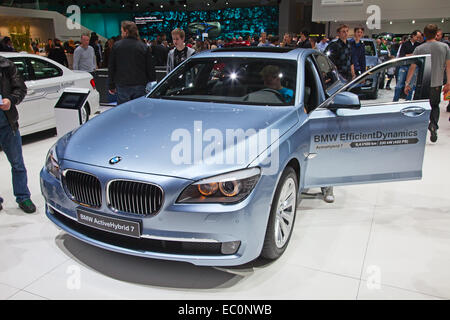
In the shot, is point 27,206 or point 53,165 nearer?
point 53,165

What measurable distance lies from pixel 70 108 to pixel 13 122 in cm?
98

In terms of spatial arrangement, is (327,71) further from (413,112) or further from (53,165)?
(53,165)

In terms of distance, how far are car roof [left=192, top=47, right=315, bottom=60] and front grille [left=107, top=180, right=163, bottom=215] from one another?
182cm

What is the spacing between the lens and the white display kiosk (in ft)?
13.7

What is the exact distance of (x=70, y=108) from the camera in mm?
4180

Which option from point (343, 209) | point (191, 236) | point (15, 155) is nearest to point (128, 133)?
point (191, 236)

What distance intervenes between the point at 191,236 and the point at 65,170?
91 centimetres

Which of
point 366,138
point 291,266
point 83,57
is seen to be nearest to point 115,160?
point 291,266

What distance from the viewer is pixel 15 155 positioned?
3.32 meters

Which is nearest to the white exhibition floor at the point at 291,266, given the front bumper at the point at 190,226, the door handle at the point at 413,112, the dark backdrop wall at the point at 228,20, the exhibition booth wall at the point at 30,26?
the front bumper at the point at 190,226

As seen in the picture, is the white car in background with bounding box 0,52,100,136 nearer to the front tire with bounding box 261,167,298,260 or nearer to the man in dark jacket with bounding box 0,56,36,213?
the man in dark jacket with bounding box 0,56,36,213

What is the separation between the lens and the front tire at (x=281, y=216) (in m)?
2.40
